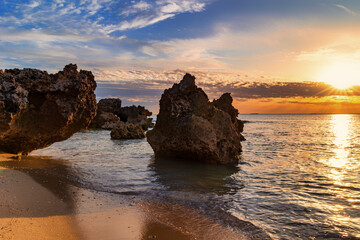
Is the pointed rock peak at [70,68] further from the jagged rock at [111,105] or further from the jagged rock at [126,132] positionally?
the jagged rock at [111,105]

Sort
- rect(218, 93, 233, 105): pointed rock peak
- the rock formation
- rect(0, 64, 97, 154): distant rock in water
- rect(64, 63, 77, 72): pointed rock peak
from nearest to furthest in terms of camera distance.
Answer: rect(0, 64, 97, 154): distant rock in water < rect(64, 63, 77, 72): pointed rock peak < rect(218, 93, 233, 105): pointed rock peak < the rock formation

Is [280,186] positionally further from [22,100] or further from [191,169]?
[22,100]

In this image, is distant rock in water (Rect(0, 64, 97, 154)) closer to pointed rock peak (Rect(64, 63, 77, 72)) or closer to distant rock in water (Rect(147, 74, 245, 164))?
Answer: pointed rock peak (Rect(64, 63, 77, 72))

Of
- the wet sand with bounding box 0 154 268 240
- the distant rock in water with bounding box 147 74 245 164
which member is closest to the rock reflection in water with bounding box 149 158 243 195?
the distant rock in water with bounding box 147 74 245 164

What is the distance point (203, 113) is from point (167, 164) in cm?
366

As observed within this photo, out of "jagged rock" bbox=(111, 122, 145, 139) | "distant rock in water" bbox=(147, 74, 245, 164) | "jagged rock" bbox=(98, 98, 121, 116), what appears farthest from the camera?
"jagged rock" bbox=(98, 98, 121, 116)

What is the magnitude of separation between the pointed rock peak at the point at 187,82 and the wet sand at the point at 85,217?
8928 millimetres

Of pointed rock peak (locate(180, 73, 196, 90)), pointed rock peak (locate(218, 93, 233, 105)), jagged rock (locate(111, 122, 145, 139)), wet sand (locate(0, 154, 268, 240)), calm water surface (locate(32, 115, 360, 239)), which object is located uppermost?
pointed rock peak (locate(180, 73, 196, 90))

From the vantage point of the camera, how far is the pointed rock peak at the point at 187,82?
15317 mm

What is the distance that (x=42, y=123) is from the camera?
472 inches

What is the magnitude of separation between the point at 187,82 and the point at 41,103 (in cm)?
790

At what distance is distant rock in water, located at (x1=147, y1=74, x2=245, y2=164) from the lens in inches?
543

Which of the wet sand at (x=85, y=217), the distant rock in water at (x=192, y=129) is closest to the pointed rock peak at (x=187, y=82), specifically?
the distant rock in water at (x=192, y=129)

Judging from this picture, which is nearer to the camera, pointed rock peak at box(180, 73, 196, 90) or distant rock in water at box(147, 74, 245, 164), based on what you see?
distant rock in water at box(147, 74, 245, 164)
